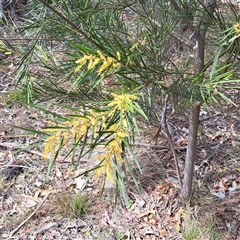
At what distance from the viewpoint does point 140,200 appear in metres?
1.54

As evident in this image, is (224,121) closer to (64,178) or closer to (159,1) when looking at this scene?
(64,178)

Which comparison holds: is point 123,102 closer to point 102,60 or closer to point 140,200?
point 102,60

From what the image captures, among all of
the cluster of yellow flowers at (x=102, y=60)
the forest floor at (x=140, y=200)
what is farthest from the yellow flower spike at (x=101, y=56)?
the forest floor at (x=140, y=200)

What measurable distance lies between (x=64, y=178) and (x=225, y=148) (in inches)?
37.8

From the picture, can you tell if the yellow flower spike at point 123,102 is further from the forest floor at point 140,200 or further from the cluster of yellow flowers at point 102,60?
the forest floor at point 140,200

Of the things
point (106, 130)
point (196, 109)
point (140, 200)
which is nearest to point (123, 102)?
point (106, 130)

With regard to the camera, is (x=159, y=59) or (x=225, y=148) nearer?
(x=159, y=59)

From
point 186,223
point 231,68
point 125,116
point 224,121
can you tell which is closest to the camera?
point 125,116

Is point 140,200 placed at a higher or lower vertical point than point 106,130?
lower

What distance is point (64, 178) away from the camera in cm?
169

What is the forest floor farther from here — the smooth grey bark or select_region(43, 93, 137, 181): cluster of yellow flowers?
select_region(43, 93, 137, 181): cluster of yellow flowers

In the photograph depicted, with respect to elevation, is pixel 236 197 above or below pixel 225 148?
below

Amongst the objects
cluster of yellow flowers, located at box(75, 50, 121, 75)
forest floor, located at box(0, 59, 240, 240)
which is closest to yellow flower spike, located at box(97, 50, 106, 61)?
cluster of yellow flowers, located at box(75, 50, 121, 75)

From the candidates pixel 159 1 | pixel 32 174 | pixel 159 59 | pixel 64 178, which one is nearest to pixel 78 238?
pixel 64 178
